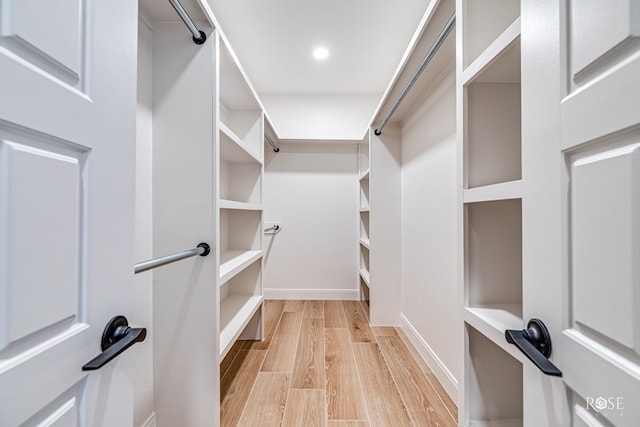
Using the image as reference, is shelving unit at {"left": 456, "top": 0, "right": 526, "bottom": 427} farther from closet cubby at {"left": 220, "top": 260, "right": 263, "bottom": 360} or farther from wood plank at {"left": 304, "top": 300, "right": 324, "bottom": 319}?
wood plank at {"left": 304, "top": 300, "right": 324, "bottom": 319}

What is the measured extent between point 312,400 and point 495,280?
1.16m

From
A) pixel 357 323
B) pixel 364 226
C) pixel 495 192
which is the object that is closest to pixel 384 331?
pixel 357 323

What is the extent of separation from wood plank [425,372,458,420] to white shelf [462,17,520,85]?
1.53 m

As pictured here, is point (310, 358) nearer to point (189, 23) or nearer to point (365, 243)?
point (365, 243)

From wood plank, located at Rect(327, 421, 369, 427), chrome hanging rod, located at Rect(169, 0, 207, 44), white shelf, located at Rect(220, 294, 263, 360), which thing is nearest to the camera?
chrome hanging rod, located at Rect(169, 0, 207, 44)

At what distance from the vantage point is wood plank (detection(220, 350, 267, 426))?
4.31ft

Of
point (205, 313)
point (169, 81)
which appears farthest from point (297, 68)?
point (205, 313)

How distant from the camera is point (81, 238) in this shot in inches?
18.3

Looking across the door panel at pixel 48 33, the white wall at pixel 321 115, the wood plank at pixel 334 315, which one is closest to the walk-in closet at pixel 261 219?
the door panel at pixel 48 33

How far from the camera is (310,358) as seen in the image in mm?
1820

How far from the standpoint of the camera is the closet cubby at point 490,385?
807 mm

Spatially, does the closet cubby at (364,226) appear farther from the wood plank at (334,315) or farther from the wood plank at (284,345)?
the wood plank at (284,345)

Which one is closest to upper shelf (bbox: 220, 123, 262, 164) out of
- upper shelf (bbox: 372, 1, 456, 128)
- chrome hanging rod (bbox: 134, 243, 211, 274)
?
chrome hanging rod (bbox: 134, 243, 211, 274)

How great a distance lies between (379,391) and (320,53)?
8.37 feet
